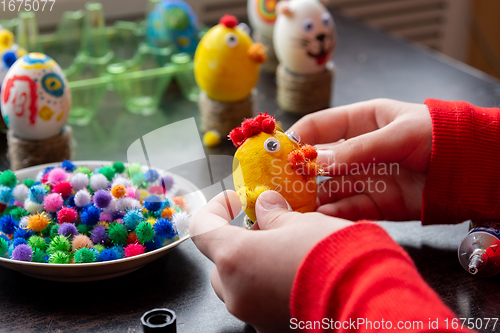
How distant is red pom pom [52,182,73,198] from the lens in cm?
55

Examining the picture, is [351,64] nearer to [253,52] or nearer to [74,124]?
[253,52]

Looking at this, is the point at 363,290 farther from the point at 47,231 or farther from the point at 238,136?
the point at 47,231

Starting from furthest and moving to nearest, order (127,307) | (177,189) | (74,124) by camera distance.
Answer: (74,124), (177,189), (127,307)

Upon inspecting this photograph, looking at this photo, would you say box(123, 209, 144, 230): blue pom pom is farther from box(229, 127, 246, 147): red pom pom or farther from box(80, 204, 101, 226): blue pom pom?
box(229, 127, 246, 147): red pom pom

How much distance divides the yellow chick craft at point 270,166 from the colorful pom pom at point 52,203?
0.20 metres

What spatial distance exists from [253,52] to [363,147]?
34cm

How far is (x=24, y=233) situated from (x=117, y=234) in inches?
4.0

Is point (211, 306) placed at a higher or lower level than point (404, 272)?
lower

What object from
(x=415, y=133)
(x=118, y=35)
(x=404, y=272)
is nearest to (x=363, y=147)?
(x=415, y=133)

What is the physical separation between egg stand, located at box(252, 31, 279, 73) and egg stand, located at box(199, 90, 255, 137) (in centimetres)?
29

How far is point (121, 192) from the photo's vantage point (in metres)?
0.54

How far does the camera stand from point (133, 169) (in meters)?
0.58

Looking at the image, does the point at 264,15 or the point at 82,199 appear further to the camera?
the point at 264,15

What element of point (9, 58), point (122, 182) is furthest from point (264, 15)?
point (122, 182)
